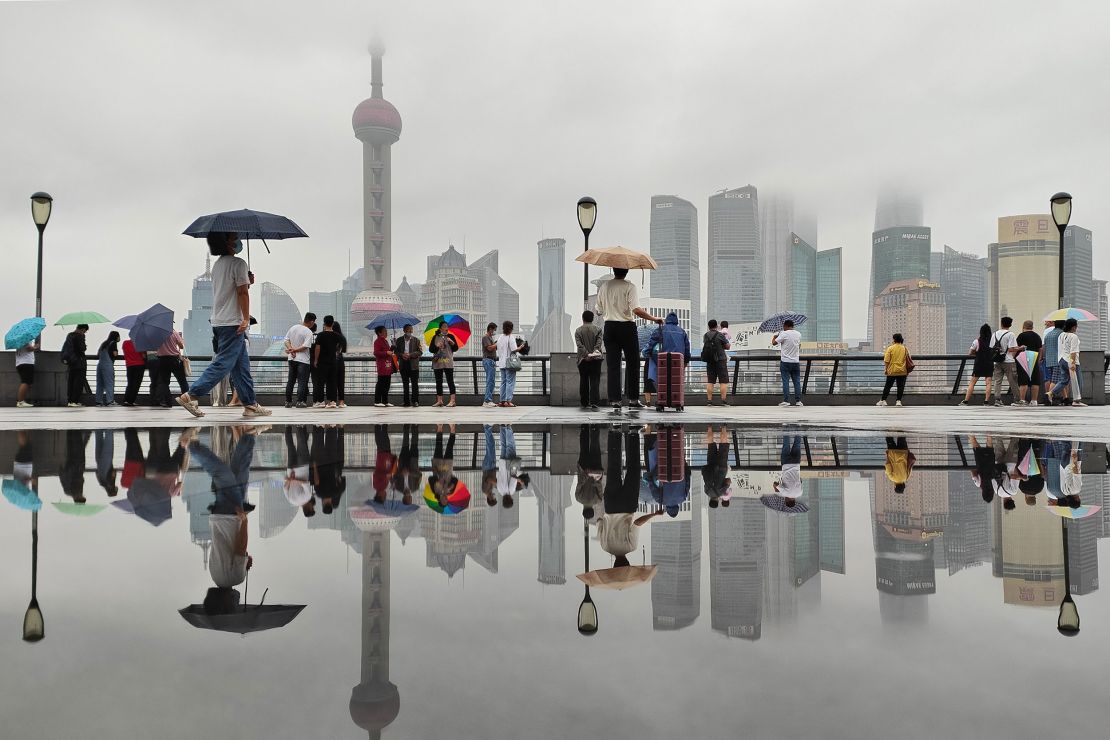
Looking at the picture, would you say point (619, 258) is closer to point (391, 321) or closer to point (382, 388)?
point (382, 388)

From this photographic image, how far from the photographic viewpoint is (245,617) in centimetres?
162

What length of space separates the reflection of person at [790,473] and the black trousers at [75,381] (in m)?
16.6

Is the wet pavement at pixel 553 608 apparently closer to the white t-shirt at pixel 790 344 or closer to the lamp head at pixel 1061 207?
the white t-shirt at pixel 790 344

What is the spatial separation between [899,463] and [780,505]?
1865 millimetres

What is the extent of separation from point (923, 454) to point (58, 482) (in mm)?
4987

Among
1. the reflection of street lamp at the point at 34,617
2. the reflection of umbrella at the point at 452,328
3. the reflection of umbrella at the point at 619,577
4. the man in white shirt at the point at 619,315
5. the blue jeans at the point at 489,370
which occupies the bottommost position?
the reflection of street lamp at the point at 34,617

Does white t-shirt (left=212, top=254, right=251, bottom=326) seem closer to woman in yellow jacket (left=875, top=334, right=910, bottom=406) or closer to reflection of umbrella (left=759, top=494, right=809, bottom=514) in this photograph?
reflection of umbrella (left=759, top=494, right=809, bottom=514)

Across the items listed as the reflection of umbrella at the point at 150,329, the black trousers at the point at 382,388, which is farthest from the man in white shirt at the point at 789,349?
the reflection of umbrella at the point at 150,329

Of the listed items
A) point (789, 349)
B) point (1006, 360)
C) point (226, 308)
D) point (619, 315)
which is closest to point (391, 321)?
point (789, 349)

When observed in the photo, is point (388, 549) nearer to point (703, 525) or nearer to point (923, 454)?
point (703, 525)

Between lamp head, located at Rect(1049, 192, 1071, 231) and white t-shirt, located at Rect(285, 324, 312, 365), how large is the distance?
56.8 ft

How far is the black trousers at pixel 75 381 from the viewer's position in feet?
56.6

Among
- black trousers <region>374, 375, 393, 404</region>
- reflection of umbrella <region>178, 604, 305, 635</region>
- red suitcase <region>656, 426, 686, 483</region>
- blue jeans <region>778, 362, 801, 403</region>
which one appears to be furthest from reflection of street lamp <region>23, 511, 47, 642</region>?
blue jeans <region>778, 362, 801, 403</region>

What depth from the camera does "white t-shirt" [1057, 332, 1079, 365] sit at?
15.8 m
